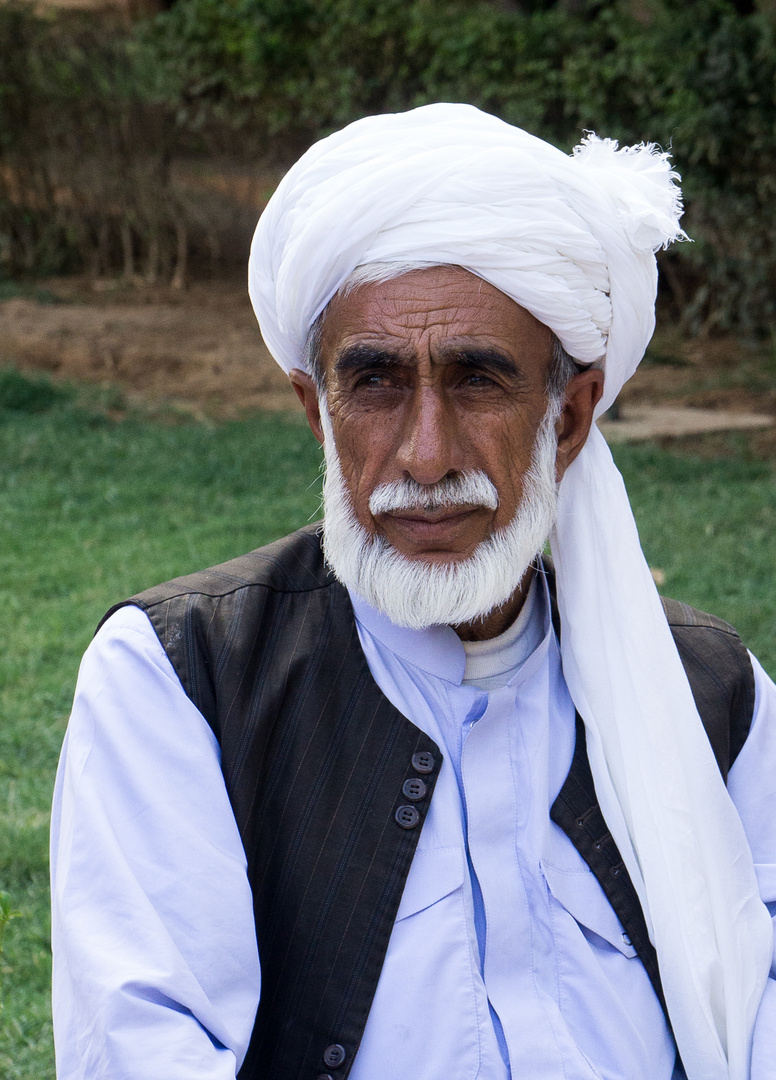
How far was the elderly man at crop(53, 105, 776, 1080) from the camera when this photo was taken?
1.88 m

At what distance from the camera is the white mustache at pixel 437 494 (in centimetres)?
209

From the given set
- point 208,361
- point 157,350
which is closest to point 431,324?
point 208,361

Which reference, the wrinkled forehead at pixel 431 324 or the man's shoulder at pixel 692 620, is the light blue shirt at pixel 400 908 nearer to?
the man's shoulder at pixel 692 620

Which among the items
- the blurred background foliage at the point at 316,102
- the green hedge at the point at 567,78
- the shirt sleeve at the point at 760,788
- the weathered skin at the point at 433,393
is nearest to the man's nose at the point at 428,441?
the weathered skin at the point at 433,393

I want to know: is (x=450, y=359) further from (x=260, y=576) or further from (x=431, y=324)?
(x=260, y=576)

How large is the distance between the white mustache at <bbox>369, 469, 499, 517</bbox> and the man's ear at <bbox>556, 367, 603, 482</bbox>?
0.25 meters

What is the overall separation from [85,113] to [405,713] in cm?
1142

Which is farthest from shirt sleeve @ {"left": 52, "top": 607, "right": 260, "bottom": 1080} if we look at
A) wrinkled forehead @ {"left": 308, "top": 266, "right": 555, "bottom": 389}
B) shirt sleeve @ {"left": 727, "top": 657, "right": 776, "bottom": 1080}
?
shirt sleeve @ {"left": 727, "top": 657, "right": 776, "bottom": 1080}

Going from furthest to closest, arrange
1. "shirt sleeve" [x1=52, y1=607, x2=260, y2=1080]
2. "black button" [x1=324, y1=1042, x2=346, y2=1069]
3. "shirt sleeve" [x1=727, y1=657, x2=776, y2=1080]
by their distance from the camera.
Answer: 1. "shirt sleeve" [x1=727, y1=657, x2=776, y2=1080]
2. "black button" [x1=324, y1=1042, x2=346, y2=1069]
3. "shirt sleeve" [x1=52, y1=607, x2=260, y2=1080]

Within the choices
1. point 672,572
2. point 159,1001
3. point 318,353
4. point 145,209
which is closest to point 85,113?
point 145,209

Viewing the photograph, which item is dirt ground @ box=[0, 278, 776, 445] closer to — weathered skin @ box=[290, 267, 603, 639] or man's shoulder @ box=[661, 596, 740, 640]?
man's shoulder @ box=[661, 596, 740, 640]

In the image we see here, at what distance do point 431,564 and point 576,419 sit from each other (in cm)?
42

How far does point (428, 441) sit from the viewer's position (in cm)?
206

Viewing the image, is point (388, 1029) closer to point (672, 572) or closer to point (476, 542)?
point (476, 542)
